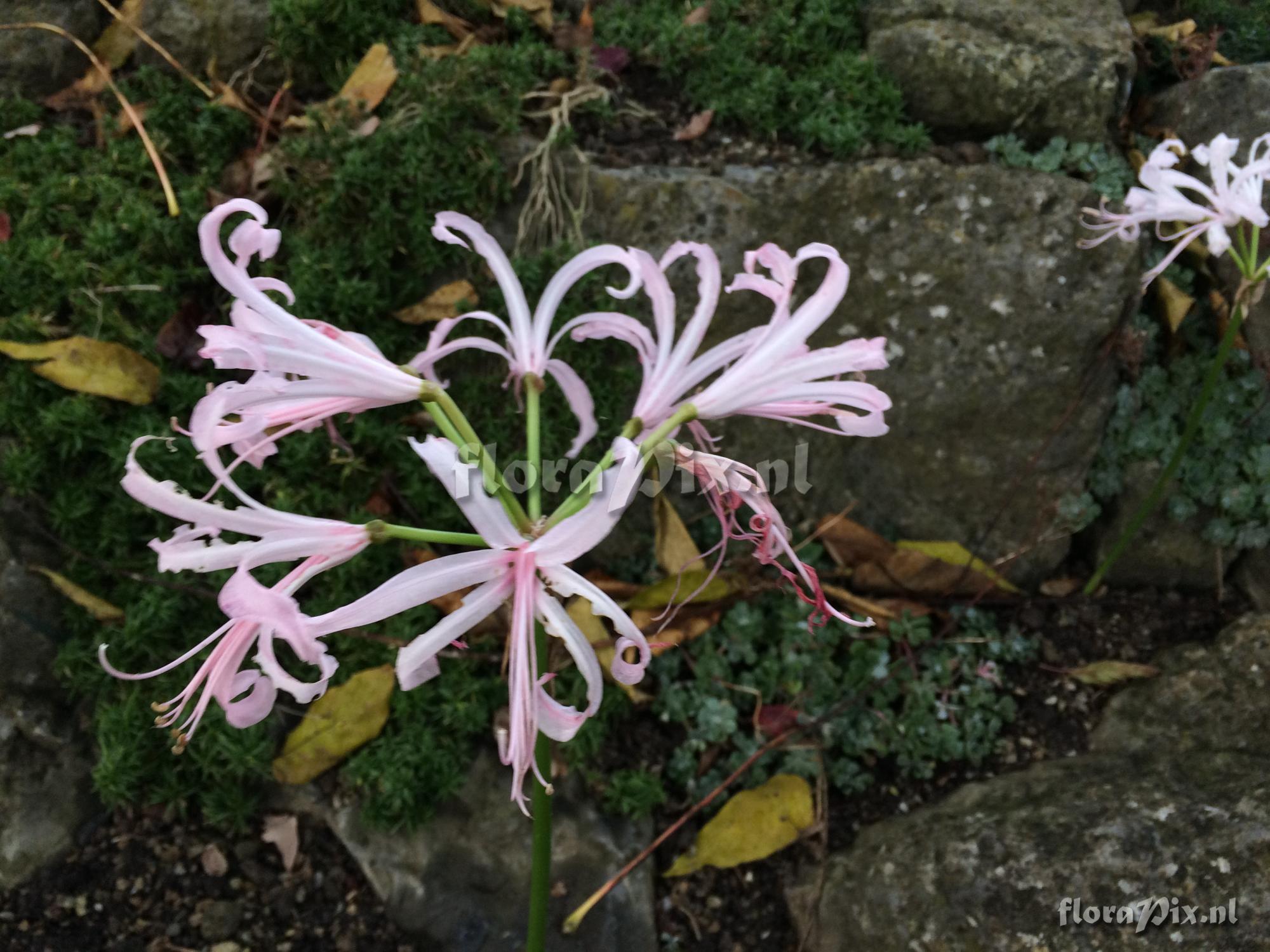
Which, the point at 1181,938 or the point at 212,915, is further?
the point at 212,915

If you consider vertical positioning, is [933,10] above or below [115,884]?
above

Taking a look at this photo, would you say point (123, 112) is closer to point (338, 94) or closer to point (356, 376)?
point (338, 94)

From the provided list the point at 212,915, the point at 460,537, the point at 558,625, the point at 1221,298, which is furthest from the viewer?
the point at 1221,298

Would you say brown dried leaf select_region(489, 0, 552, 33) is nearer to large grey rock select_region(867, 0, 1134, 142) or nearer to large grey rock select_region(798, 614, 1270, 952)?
large grey rock select_region(867, 0, 1134, 142)

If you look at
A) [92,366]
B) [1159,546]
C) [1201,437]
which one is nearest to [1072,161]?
[1201,437]

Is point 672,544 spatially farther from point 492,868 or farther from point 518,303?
point 518,303

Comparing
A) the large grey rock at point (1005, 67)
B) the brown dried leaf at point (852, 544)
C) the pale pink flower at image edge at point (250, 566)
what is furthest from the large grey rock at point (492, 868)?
the large grey rock at point (1005, 67)

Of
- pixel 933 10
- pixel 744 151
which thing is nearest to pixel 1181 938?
pixel 744 151
